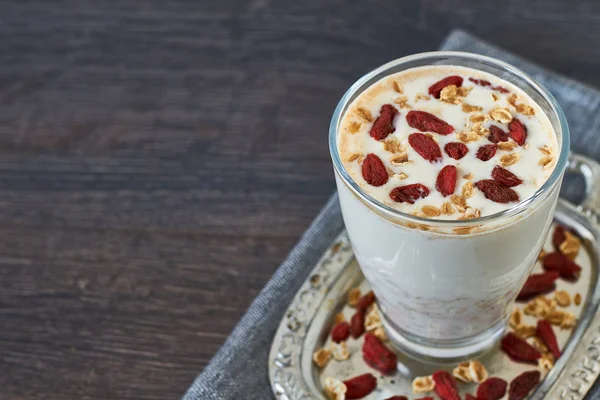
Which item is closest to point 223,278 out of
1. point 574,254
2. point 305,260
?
point 305,260

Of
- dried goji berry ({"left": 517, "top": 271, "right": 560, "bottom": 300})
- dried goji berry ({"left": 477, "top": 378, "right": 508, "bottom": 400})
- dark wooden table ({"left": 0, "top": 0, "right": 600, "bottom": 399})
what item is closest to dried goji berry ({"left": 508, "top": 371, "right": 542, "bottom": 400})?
dried goji berry ({"left": 477, "top": 378, "right": 508, "bottom": 400})

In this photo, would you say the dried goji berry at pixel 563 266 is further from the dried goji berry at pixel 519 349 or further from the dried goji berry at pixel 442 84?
the dried goji berry at pixel 442 84

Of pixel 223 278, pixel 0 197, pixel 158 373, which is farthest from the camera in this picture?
pixel 0 197

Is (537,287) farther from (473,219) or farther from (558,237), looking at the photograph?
(473,219)

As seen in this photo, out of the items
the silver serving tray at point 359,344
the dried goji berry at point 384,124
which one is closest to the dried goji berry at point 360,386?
the silver serving tray at point 359,344

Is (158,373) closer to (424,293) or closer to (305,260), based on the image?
(305,260)
